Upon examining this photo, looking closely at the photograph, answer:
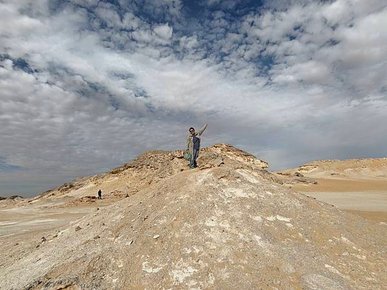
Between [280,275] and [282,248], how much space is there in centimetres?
88

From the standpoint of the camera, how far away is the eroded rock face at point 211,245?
7066 mm

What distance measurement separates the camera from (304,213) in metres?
9.33

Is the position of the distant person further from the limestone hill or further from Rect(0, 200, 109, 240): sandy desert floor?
the limestone hill

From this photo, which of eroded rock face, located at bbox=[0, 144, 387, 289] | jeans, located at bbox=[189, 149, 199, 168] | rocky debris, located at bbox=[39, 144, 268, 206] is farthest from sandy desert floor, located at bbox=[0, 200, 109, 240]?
rocky debris, located at bbox=[39, 144, 268, 206]

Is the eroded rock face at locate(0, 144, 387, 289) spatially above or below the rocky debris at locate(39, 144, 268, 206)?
below

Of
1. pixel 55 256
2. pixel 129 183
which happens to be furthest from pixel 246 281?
pixel 129 183

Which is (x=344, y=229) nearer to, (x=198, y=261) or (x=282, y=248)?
(x=282, y=248)

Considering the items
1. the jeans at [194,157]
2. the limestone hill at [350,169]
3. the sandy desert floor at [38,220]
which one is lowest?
the sandy desert floor at [38,220]

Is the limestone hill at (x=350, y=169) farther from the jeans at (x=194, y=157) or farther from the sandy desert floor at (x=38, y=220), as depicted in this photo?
the jeans at (x=194, y=157)

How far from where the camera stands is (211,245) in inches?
305

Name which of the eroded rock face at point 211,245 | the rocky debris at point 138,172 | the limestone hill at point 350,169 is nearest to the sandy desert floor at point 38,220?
the eroded rock face at point 211,245

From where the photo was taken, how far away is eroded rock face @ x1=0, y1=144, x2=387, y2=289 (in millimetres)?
7066

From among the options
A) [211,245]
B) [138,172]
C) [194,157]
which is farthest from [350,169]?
[211,245]

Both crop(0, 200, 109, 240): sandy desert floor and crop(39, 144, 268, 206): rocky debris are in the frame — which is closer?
crop(0, 200, 109, 240): sandy desert floor
